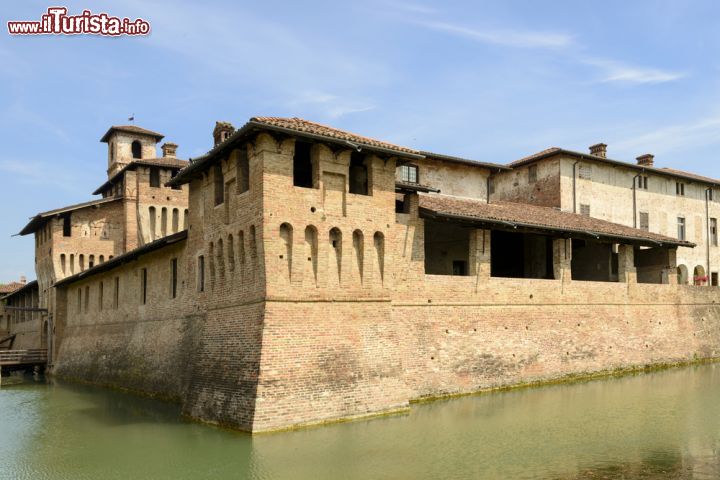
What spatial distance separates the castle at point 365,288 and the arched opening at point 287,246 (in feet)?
0.12

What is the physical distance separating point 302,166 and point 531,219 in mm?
8500

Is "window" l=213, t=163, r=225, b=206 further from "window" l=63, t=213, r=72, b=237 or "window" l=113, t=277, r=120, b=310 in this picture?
"window" l=63, t=213, r=72, b=237

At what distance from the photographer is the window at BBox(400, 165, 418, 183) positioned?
25750 millimetres

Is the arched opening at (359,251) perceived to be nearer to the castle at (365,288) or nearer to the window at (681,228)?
the castle at (365,288)

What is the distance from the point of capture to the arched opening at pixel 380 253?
17469 millimetres

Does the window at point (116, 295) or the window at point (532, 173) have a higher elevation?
the window at point (532, 173)

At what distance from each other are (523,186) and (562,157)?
2442 millimetres

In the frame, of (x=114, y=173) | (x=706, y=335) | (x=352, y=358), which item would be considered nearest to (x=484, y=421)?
(x=352, y=358)

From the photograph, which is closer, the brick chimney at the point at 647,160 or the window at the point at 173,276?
the window at the point at 173,276

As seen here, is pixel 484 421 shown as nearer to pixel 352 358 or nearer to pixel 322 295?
pixel 352 358

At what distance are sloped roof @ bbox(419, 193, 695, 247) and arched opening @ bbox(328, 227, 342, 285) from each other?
12.2 ft

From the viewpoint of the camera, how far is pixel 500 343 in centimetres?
2034

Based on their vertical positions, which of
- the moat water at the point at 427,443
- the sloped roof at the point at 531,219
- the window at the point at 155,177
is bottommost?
the moat water at the point at 427,443

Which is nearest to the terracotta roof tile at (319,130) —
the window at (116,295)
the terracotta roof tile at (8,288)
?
the window at (116,295)
